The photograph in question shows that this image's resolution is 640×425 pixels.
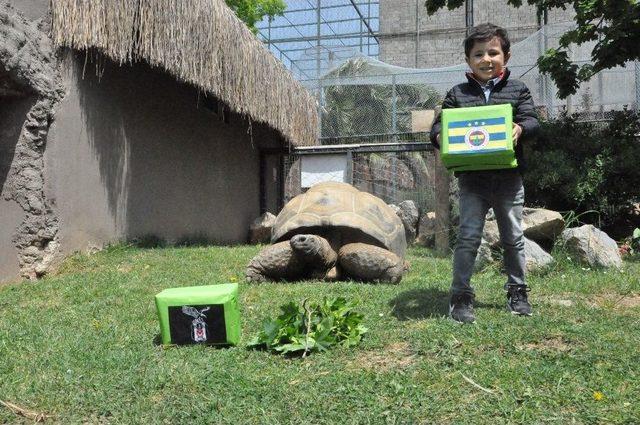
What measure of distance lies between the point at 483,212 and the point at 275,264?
6.40 feet

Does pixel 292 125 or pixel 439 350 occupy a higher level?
pixel 292 125

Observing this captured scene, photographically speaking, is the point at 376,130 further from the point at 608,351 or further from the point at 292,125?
the point at 608,351

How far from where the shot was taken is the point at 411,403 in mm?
2361

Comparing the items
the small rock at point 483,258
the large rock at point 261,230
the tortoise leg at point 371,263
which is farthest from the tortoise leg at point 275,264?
the large rock at point 261,230

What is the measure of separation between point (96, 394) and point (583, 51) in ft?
41.5

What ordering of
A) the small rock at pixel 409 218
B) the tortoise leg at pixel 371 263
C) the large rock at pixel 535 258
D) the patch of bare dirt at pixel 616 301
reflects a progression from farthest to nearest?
the small rock at pixel 409 218, the large rock at pixel 535 258, the tortoise leg at pixel 371 263, the patch of bare dirt at pixel 616 301

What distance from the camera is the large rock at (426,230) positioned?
951 cm

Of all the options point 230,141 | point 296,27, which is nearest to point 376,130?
point 230,141

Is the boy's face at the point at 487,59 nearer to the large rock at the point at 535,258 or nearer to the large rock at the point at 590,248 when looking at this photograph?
the large rock at the point at 535,258

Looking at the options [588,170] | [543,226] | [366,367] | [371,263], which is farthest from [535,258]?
[588,170]

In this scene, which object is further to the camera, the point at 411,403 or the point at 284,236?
the point at 284,236

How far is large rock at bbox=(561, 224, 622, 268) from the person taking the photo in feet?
17.3

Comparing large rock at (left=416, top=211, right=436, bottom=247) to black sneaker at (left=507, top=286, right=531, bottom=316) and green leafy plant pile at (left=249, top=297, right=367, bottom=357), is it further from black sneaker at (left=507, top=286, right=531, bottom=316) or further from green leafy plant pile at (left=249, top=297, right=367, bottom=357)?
green leafy plant pile at (left=249, top=297, right=367, bottom=357)

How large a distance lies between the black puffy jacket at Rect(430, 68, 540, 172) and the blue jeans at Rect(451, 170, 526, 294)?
5.6 inches
